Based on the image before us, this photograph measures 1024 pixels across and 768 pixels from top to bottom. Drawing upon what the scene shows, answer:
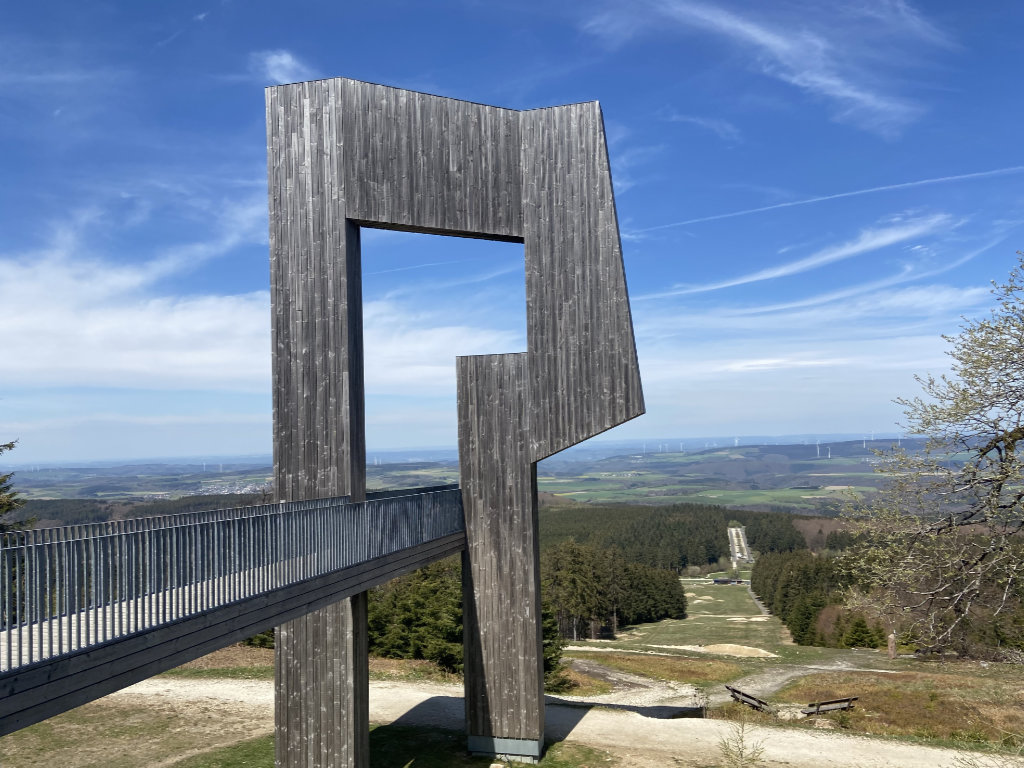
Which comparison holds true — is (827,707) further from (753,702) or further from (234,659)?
(234,659)

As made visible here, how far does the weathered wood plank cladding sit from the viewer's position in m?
12.2

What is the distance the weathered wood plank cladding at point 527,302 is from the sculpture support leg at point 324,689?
0.46 metres

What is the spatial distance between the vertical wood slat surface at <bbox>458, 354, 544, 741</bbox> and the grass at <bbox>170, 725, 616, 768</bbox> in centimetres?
52

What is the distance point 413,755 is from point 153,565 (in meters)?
8.18

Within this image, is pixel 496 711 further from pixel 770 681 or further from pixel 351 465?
pixel 770 681

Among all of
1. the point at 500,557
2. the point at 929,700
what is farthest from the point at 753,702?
the point at 500,557

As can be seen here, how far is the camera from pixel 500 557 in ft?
43.5

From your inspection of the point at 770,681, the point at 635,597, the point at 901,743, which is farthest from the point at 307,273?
the point at 635,597

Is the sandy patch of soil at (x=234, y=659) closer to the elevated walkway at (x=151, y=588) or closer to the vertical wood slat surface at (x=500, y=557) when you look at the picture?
the vertical wood slat surface at (x=500, y=557)

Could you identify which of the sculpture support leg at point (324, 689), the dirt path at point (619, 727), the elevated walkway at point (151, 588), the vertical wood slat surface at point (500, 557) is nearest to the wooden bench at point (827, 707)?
the dirt path at point (619, 727)

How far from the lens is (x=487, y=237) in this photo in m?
13.2

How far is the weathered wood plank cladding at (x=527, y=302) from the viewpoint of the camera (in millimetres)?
12180

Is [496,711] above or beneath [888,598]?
beneath

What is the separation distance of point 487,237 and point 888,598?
860cm
